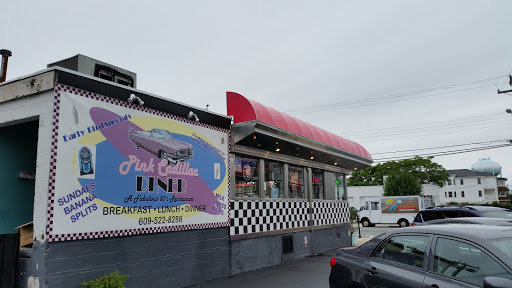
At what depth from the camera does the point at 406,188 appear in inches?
1494

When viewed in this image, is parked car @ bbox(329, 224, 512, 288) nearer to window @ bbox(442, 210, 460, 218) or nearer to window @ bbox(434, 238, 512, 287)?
window @ bbox(434, 238, 512, 287)

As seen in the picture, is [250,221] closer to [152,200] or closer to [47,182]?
[152,200]

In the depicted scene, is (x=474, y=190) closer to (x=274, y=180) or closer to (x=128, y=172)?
(x=274, y=180)

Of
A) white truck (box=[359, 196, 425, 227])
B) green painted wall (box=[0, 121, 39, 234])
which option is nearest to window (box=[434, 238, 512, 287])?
green painted wall (box=[0, 121, 39, 234])

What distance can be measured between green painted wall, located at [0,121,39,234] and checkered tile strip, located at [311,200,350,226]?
851 centimetres

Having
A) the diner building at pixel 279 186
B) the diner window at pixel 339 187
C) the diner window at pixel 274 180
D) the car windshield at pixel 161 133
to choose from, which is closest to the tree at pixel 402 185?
the diner window at pixel 339 187

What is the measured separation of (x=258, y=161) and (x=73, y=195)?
213 inches

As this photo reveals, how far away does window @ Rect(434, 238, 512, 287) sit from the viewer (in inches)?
125

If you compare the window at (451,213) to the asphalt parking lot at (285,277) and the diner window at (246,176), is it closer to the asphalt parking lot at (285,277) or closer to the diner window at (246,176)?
the asphalt parking lot at (285,277)

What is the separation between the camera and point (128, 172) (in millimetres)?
6492

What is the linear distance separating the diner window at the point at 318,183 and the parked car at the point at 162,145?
629 cm

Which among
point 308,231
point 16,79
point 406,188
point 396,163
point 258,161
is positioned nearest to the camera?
point 16,79

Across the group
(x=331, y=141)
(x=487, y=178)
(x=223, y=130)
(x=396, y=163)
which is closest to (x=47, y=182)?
(x=223, y=130)

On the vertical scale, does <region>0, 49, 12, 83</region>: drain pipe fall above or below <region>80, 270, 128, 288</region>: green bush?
above
